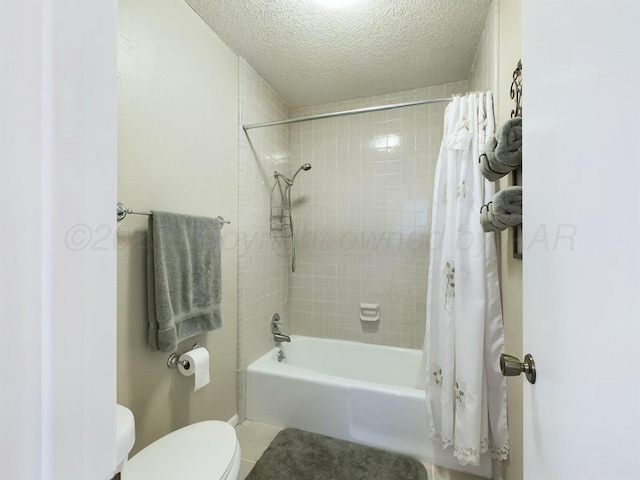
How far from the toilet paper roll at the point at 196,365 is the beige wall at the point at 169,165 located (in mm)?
84

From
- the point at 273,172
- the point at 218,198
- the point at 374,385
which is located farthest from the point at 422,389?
Answer: the point at 273,172

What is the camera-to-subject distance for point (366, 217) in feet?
8.02

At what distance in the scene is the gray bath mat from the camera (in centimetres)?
149

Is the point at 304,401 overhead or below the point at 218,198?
below

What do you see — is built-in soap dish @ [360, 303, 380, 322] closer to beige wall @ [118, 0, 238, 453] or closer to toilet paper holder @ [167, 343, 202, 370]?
beige wall @ [118, 0, 238, 453]

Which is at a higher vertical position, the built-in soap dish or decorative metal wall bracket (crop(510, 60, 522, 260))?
decorative metal wall bracket (crop(510, 60, 522, 260))

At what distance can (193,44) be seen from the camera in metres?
1.55

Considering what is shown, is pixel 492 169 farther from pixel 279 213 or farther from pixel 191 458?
pixel 279 213

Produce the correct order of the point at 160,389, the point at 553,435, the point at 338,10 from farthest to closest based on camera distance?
the point at 338,10, the point at 160,389, the point at 553,435

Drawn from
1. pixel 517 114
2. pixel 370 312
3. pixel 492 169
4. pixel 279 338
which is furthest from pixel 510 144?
pixel 279 338

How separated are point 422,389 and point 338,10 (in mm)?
2242

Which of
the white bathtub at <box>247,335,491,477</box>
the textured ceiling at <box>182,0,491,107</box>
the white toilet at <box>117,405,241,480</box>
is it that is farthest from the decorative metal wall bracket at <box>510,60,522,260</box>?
the white toilet at <box>117,405,241,480</box>

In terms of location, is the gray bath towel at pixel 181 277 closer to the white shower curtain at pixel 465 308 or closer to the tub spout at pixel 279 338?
the tub spout at pixel 279 338

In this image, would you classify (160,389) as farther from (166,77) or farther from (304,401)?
(166,77)
